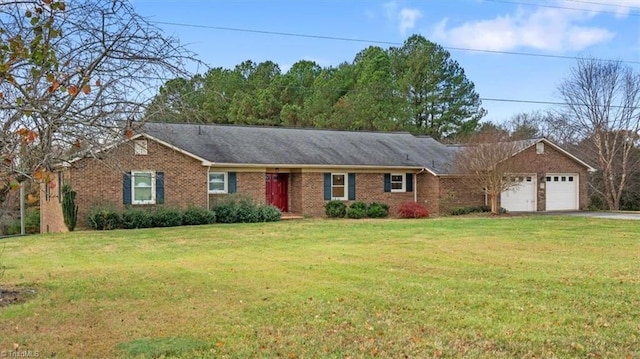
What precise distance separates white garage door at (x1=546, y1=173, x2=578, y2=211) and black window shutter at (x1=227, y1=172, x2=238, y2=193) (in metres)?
16.2

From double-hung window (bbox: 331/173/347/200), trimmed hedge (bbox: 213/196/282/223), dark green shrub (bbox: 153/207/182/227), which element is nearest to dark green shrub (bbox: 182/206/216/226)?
dark green shrub (bbox: 153/207/182/227)

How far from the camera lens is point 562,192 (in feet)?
102

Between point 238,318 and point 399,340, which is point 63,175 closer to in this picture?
point 238,318

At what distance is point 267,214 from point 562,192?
16.5 meters

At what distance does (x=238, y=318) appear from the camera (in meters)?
6.95

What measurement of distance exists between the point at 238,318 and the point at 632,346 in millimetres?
4185

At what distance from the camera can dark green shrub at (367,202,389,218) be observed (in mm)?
26562

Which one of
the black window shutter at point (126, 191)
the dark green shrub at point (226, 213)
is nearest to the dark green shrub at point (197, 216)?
the dark green shrub at point (226, 213)

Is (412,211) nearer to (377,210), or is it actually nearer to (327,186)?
(377,210)

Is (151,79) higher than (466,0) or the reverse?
the reverse

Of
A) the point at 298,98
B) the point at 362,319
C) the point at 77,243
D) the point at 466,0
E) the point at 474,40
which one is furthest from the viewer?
the point at 298,98

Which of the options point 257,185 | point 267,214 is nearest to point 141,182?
point 257,185

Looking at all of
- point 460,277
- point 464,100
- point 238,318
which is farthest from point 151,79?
point 464,100

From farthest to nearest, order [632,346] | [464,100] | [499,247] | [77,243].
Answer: [464,100] → [77,243] → [499,247] → [632,346]
